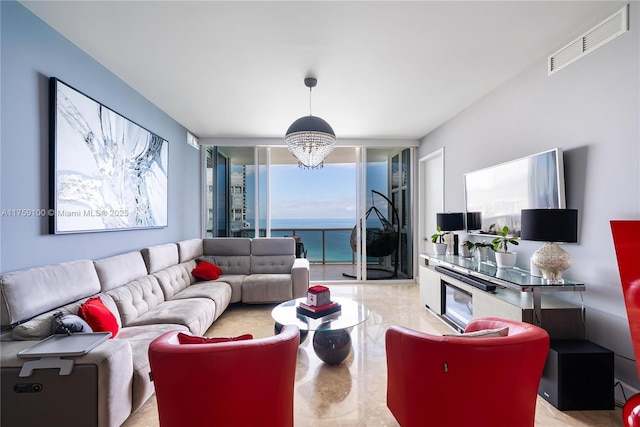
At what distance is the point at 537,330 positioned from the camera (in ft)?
4.39

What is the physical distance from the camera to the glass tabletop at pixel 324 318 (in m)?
2.20

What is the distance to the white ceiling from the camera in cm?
187

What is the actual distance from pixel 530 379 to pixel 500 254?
5.15ft

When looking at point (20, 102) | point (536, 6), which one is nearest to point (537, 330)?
point (536, 6)

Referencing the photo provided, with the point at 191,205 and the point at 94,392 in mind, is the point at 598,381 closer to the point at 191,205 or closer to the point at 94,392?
the point at 94,392

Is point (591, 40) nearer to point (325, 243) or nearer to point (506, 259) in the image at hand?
point (506, 259)

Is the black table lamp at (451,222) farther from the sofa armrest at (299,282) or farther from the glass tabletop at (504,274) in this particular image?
the sofa armrest at (299,282)

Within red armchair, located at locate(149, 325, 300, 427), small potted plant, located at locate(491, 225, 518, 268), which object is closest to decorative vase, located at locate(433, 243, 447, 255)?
small potted plant, located at locate(491, 225, 518, 268)

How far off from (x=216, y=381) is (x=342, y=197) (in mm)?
4405

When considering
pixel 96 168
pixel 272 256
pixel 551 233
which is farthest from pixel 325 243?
pixel 551 233

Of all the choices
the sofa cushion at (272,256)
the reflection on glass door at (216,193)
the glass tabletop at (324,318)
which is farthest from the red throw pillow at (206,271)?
the glass tabletop at (324,318)

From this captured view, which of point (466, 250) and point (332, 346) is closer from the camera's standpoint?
point (332, 346)

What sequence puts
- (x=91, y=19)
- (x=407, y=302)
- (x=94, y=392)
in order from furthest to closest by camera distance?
(x=407, y=302), (x=91, y=19), (x=94, y=392)

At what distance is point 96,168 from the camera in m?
2.44
